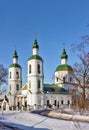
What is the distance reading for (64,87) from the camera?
261 feet

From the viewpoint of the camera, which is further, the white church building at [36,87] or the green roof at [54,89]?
the green roof at [54,89]

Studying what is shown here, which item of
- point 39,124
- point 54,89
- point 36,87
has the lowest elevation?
point 39,124

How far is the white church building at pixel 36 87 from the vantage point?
71500 millimetres

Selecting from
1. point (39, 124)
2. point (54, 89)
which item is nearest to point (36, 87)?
point (54, 89)

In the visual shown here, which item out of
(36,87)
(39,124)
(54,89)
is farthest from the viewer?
(54,89)

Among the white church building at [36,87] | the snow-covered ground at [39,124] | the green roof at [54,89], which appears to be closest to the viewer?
the snow-covered ground at [39,124]

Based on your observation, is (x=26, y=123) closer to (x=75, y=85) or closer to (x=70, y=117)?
(x=70, y=117)

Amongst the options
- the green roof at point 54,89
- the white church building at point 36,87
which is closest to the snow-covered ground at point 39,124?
the white church building at point 36,87

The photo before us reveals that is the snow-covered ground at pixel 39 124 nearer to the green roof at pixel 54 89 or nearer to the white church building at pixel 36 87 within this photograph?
the white church building at pixel 36 87

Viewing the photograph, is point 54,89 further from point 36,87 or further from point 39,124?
point 39,124

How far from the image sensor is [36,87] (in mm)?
71625

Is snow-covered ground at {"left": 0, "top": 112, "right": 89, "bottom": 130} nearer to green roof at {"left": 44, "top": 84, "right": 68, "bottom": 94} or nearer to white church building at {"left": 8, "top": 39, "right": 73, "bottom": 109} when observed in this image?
white church building at {"left": 8, "top": 39, "right": 73, "bottom": 109}

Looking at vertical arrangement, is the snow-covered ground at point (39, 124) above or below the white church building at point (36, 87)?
below

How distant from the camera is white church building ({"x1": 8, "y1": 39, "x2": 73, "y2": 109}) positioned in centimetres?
7150
